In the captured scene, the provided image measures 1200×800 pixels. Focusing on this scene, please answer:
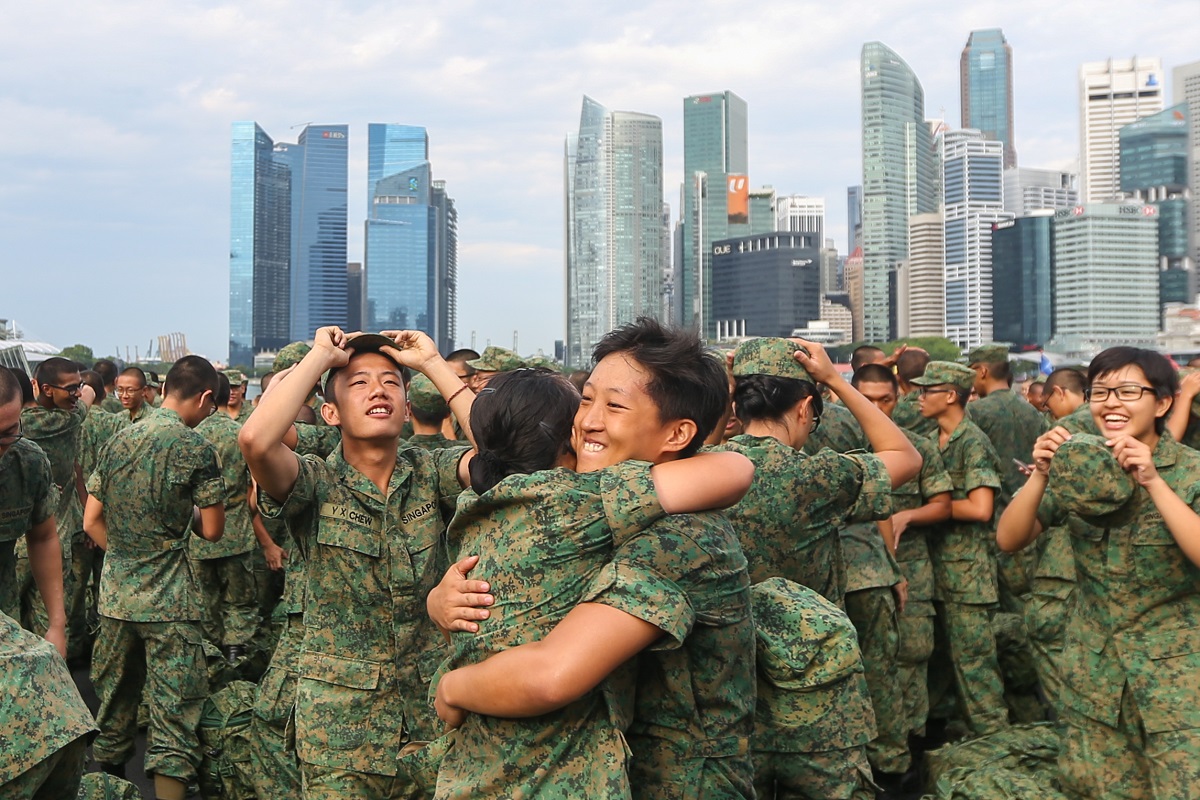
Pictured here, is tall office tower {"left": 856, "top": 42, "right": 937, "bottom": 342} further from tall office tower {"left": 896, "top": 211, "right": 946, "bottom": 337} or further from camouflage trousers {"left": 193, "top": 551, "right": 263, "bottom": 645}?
camouflage trousers {"left": 193, "top": 551, "right": 263, "bottom": 645}

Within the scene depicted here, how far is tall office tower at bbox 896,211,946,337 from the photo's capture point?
176 meters

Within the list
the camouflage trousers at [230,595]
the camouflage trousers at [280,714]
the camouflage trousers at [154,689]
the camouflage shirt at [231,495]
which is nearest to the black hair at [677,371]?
the camouflage trousers at [280,714]

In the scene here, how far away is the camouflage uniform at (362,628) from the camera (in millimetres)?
3426

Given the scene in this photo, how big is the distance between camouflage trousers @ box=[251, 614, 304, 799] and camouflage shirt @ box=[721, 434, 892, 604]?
1.53 m

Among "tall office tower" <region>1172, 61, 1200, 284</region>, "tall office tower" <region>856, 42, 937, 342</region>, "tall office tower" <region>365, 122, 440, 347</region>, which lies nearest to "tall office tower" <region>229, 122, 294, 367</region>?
"tall office tower" <region>365, 122, 440, 347</region>

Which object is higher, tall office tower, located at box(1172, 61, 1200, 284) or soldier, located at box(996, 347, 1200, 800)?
tall office tower, located at box(1172, 61, 1200, 284)

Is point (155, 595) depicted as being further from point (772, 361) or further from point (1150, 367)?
point (1150, 367)

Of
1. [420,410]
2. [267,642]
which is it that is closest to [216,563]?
[267,642]

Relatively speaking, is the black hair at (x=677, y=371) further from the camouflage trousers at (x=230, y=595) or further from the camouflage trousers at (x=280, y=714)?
the camouflage trousers at (x=230, y=595)

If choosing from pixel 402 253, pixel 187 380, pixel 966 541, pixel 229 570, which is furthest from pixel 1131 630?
pixel 402 253

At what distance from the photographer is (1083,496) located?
3.63 m

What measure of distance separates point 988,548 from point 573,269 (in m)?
164

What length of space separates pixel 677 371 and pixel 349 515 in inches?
62.8

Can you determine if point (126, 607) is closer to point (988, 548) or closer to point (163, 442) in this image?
point (163, 442)
